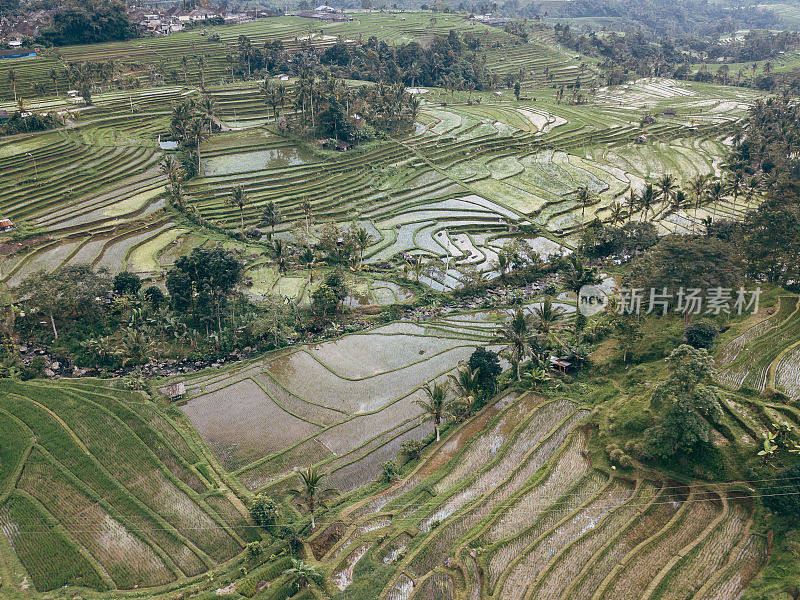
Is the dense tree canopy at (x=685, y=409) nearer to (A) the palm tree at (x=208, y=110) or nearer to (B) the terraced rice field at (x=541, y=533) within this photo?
(B) the terraced rice field at (x=541, y=533)

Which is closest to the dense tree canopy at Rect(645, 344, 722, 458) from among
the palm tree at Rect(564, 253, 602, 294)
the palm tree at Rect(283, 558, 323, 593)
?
the palm tree at Rect(564, 253, 602, 294)

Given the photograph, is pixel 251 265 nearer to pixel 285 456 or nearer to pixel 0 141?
pixel 285 456

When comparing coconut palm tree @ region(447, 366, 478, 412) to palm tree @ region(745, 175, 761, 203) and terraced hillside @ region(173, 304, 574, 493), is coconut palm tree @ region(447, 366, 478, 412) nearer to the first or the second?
terraced hillside @ region(173, 304, 574, 493)

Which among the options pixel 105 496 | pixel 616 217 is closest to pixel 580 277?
pixel 616 217

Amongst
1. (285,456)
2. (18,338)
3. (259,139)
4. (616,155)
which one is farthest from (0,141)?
(616,155)

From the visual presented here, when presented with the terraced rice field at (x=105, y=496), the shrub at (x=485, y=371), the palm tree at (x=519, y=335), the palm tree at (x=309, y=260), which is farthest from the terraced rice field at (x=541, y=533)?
the palm tree at (x=309, y=260)

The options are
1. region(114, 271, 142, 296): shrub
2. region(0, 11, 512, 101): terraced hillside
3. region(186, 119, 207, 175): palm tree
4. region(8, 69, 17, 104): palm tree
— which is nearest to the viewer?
region(114, 271, 142, 296): shrub

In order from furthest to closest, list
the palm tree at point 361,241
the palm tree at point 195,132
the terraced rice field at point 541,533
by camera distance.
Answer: the palm tree at point 195,132 < the palm tree at point 361,241 < the terraced rice field at point 541,533

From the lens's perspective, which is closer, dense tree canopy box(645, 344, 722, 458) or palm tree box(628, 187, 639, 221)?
dense tree canopy box(645, 344, 722, 458)
